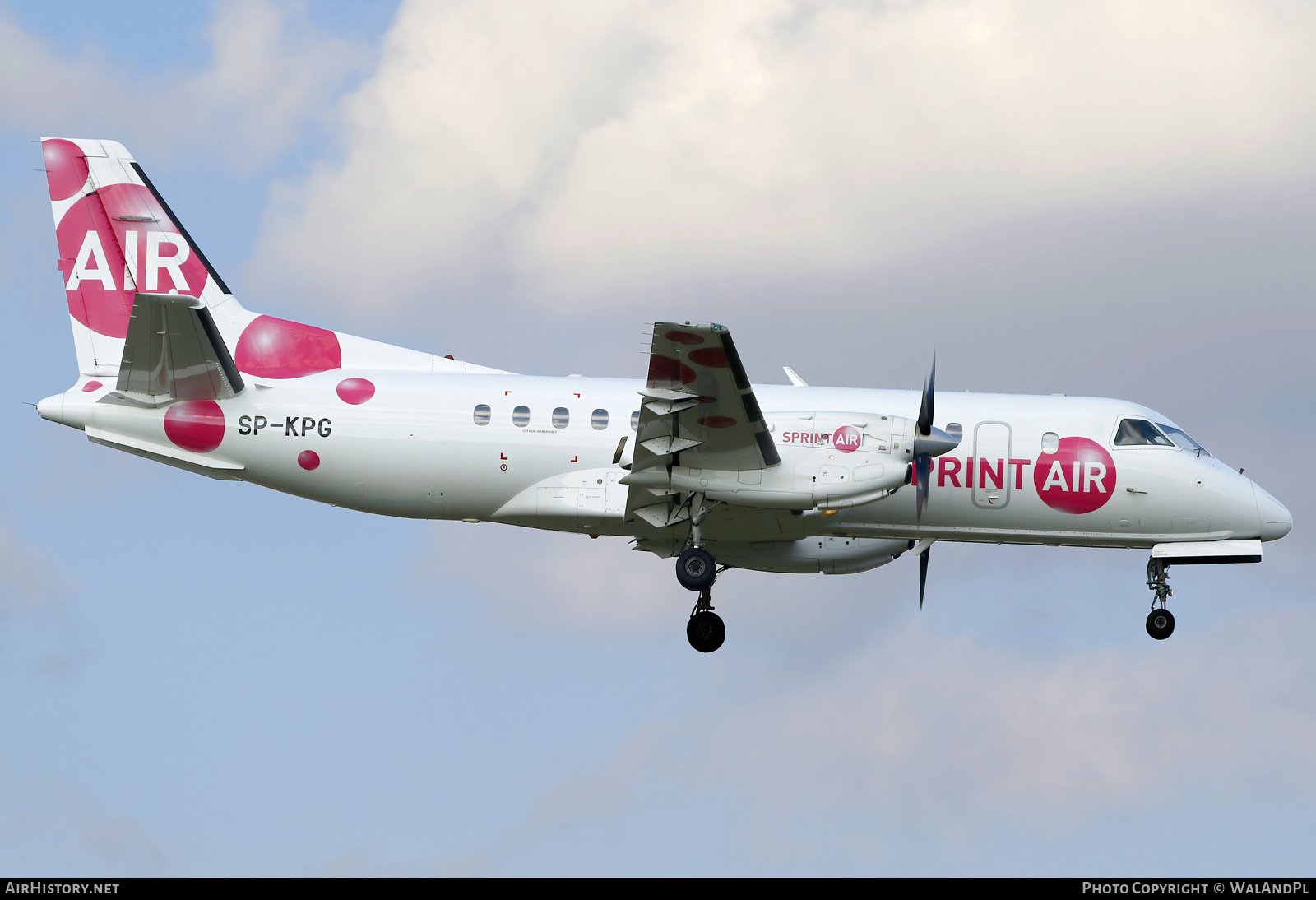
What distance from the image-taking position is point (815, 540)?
29156 millimetres

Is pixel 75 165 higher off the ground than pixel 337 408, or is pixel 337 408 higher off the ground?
pixel 75 165

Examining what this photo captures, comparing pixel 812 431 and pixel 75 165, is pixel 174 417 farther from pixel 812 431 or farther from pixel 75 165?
pixel 812 431

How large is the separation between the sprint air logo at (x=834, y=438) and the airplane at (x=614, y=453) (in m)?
0.04


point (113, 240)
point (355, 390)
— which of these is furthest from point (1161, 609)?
point (113, 240)

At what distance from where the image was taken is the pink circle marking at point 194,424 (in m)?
26.6

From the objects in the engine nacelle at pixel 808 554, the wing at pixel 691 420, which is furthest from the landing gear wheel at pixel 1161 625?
the wing at pixel 691 420

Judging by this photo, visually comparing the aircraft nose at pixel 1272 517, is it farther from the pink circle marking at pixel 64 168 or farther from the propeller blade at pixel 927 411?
the pink circle marking at pixel 64 168

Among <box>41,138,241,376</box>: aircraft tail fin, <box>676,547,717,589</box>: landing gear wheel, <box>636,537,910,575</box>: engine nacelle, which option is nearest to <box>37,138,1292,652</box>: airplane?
<box>676,547,717,589</box>: landing gear wheel

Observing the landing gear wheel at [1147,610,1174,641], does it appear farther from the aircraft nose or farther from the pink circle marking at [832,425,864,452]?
the pink circle marking at [832,425,864,452]

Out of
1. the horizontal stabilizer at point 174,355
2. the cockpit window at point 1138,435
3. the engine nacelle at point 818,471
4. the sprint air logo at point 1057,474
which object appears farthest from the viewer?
the cockpit window at point 1138,435

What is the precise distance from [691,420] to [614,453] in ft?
7.48
